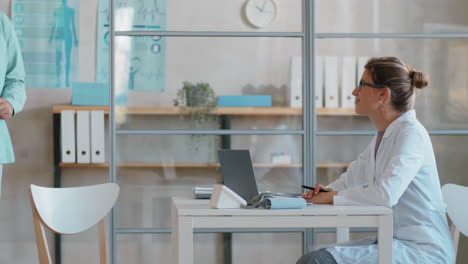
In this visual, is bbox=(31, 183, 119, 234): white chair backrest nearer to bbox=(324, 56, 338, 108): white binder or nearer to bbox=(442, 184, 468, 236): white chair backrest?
bbox=(324, 56, 338, 108): white binder

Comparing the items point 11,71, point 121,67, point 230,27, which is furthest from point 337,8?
point 11,71

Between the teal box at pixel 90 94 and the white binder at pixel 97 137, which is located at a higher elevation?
the teal box at pixel 90 94

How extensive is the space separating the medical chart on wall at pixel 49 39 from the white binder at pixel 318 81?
1753 millimetres

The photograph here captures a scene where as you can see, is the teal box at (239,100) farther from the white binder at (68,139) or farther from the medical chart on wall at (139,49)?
the white binder at (68,139)

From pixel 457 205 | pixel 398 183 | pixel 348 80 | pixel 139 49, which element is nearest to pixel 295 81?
pixel 348 80

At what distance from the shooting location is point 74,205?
3250mm

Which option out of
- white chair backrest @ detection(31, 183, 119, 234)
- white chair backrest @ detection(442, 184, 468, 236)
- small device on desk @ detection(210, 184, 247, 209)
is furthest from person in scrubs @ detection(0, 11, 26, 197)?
white chair backrest @ detection(442, 184, 468, 236)

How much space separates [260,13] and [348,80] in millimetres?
612

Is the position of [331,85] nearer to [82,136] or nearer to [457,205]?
[457,205]

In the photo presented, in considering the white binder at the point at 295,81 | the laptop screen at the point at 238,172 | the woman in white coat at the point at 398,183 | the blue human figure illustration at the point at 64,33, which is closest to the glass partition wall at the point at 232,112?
the white binder at the point at 295,81

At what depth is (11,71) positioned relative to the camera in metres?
3.42

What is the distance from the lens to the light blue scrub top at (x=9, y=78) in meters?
3.27

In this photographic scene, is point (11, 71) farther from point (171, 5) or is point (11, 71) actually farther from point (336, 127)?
point (336, 127)

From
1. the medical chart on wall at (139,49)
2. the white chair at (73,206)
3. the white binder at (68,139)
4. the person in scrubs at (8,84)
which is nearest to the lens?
the white chair at (73,206)
